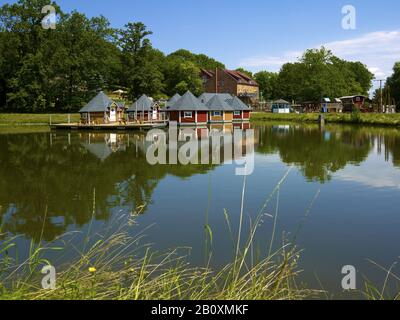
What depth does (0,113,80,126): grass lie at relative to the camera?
50219 mm

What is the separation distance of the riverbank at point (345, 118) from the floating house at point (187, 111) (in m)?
16.0

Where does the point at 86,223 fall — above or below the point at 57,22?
below

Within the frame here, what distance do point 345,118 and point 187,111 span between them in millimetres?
18803

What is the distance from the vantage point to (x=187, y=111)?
4766 centimetres

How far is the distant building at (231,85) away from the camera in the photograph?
7862cm

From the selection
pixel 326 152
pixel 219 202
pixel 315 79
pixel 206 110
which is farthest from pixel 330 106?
pixel 219 202

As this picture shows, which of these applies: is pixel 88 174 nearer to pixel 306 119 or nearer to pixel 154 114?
pixel 154 114

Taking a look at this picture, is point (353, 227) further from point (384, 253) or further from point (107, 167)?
point (107, 167)

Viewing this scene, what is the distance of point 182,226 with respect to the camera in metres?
8.87

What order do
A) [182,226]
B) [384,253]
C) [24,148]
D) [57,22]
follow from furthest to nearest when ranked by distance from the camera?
[57,22], [24,148], [182,226], [384,253]
